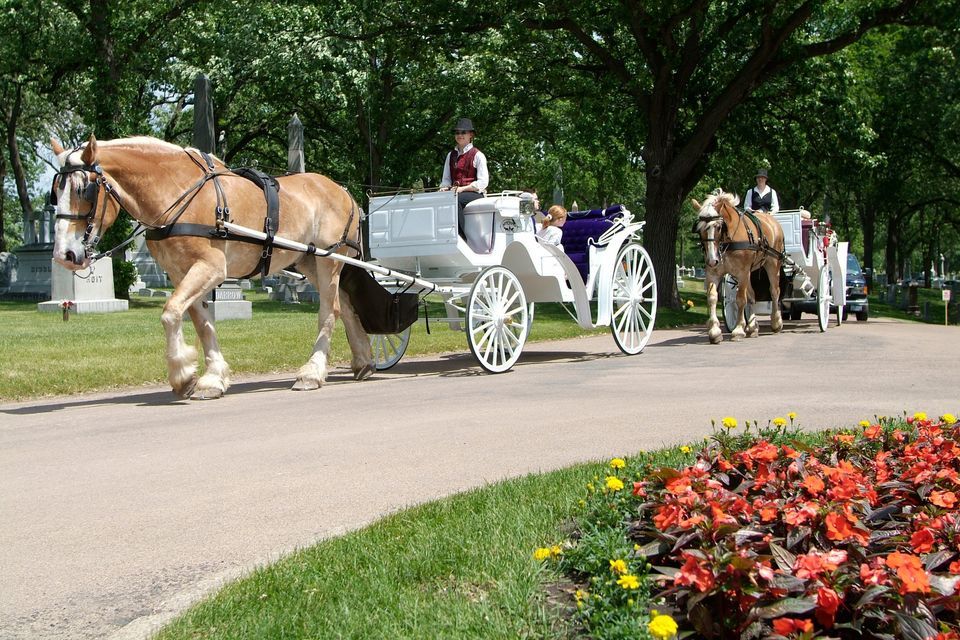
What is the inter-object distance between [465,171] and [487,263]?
121cm

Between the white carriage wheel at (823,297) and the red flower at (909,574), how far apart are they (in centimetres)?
1666

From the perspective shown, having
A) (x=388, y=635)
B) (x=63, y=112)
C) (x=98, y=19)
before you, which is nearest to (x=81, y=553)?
(x=388, y=635)

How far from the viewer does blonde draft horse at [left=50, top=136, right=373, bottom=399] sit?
28.3ft

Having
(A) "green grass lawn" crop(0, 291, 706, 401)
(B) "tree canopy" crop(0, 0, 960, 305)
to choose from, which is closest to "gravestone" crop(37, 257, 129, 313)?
(A) "green grass lawn" crop(0, 291, 706, 401)

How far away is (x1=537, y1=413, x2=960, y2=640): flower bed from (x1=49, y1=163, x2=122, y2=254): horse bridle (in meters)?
5.66

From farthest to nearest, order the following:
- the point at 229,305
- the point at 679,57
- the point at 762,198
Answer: the point at 679,57
the point at 229,305
the point at 762,198

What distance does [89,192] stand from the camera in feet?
28.2

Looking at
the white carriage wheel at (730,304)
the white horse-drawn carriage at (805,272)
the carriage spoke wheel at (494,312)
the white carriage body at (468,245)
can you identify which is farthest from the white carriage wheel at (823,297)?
the carriage spoke wheel at (494,312)

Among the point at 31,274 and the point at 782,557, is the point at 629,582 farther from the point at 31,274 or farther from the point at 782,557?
the point at 31,274

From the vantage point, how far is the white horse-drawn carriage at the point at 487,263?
1166 cm

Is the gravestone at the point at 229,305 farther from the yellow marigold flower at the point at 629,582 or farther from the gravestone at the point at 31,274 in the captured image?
the yellow marigold flower at the point at 629,582

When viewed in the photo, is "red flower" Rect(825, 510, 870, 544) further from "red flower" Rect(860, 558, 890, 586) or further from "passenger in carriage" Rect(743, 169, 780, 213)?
"passenger in carriage" Rect(743, 169, 780, 213)

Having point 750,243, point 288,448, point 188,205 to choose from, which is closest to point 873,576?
point 288,448

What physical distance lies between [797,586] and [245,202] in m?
7.68
